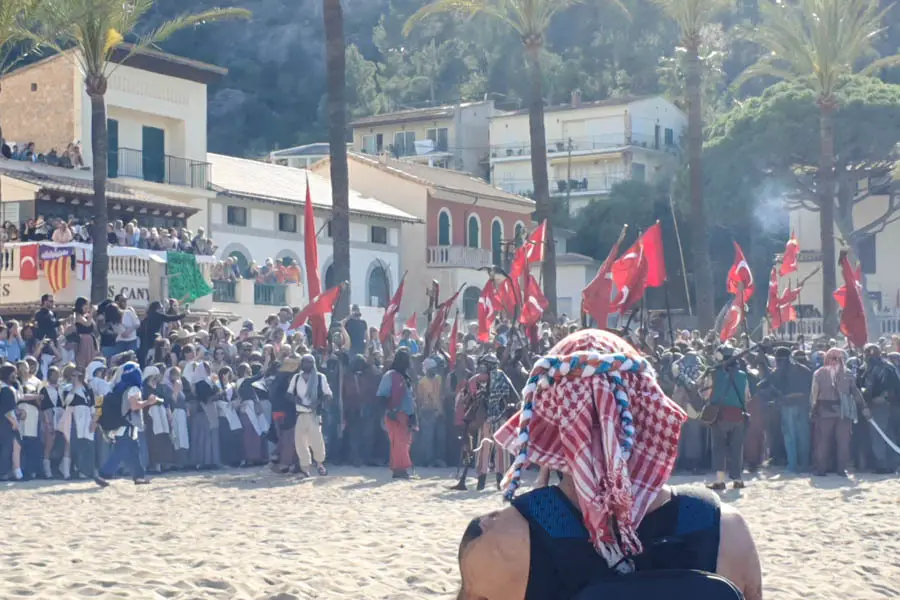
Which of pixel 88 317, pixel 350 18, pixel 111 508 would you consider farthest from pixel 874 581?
pixel 350 18

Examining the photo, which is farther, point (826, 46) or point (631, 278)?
point (826, 46)

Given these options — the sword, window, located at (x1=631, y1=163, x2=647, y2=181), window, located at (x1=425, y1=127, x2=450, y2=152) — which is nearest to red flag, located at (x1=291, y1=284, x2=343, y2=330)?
the sword

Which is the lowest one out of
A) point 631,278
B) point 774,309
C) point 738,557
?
point 738,557

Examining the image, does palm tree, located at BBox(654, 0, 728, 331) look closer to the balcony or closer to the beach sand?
the beach sand

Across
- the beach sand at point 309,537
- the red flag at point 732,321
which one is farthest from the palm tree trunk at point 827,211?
the beach sand at point 309,537

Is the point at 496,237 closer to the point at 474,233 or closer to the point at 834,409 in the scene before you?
the point at 474,233

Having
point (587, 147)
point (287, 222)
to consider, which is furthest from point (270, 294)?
point (587, 147)

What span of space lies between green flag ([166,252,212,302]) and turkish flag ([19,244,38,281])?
3.08 m

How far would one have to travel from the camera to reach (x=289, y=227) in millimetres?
43906

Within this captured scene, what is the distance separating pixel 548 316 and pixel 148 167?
1779 centimetres

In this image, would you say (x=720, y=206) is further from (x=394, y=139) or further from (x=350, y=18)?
(x=350, y=18)

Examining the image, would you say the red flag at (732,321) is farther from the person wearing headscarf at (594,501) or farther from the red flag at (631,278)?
the person wearing headscarf at (594,501)

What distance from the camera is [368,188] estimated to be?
51.8m

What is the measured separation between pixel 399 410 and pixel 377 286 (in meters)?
30.0
